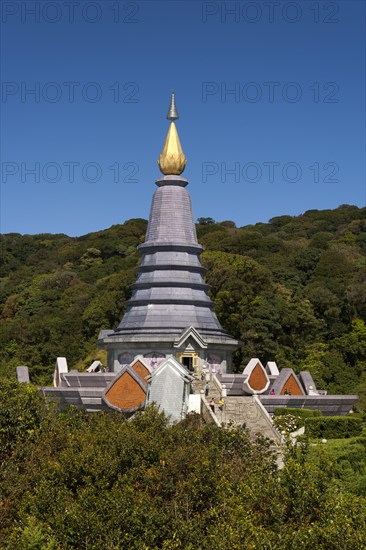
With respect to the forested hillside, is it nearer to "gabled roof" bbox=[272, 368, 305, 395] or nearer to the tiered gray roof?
"gabled roof" bbox=[272, 368, 305, 395]

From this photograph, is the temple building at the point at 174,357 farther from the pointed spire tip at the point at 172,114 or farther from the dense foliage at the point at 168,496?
the dense foliage at the point at 168,496

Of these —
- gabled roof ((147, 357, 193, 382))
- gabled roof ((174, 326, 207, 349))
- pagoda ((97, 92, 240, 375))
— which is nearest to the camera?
gabled roof ((147, 357, 193, 382))

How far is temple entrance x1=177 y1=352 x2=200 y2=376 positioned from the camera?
3916 centimetres

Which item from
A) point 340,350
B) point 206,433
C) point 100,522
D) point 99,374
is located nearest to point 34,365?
point 340,350

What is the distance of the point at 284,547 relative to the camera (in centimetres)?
1559

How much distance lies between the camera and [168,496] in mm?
19219

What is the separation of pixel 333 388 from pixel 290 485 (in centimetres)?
3706

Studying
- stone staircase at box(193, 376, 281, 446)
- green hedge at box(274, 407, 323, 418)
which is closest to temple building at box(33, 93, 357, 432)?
stone staircase at box(193, 376, 281, 446)

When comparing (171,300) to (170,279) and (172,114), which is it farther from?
(172,114)

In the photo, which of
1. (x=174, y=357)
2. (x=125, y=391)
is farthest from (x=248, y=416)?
(x=174, y=357)

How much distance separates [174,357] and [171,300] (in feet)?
17.0

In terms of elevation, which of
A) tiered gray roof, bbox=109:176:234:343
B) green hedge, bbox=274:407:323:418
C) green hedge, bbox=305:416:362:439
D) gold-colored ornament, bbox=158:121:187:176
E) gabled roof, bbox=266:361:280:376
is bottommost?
green hedge, bbox=305:416:362:439

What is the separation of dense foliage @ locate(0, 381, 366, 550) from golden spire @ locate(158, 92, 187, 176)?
23.6 m

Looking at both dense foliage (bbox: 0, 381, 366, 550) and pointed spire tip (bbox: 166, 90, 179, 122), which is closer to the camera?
dense foliage (bbox: 0, 381, 366, 550)
